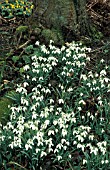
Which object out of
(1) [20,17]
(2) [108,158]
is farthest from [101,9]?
(2) [108,158]

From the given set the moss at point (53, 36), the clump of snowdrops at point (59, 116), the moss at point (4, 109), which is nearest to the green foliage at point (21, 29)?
the moss at point (53, 36)

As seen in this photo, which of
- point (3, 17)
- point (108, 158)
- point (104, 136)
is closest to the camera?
point (108, 158)

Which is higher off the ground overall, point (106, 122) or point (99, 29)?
point (99, 29)

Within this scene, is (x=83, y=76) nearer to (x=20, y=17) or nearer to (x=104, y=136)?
(x=104, y=136)

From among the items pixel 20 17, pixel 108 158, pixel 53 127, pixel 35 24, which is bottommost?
pixel 108 158

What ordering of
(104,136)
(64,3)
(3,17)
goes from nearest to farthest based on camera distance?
(104,136)
(64,3)
(3,17)

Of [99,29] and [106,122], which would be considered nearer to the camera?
[106,122]
